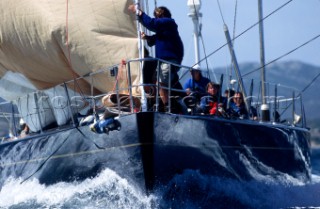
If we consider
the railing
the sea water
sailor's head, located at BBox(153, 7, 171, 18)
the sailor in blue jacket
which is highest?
sailor's head, located at BBox(153, 7, 171, 18)

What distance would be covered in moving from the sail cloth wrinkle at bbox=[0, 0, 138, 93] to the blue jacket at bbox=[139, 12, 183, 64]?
25.8 inches

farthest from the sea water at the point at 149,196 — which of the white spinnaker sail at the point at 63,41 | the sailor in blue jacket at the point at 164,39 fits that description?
the sailor in blue jacket at the point at 164,39

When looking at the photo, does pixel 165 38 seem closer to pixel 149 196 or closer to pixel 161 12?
pixel 161 12

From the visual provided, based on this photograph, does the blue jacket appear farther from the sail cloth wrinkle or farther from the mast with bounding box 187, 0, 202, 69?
the mast with bounding box 187, 0, 202, 69

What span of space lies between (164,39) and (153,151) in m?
1.83

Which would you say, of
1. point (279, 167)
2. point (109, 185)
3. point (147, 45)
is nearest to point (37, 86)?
point (147, 45)

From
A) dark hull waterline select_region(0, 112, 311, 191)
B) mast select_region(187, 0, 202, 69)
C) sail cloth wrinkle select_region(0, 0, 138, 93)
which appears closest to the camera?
dark hull waterline select_region(0, 112, 311, 191)

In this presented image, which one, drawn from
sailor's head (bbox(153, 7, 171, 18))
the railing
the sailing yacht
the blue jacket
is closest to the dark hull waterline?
the sailing yacht

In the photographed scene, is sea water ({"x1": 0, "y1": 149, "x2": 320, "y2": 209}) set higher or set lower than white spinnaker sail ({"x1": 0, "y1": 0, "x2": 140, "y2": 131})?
lower

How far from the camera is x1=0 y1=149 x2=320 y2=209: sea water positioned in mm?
12320

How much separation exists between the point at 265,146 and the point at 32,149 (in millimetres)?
3648

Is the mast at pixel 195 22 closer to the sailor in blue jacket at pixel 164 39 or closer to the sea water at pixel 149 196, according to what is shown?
the sea water at pixel 149 196

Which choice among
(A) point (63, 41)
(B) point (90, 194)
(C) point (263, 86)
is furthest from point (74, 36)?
(C) point (263, 86)

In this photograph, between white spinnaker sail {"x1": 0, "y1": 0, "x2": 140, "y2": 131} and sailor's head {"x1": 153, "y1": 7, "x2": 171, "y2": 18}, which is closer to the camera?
sailor's head {"x1": 153, "y1": 7, "x2": 171, "y2": 18}
